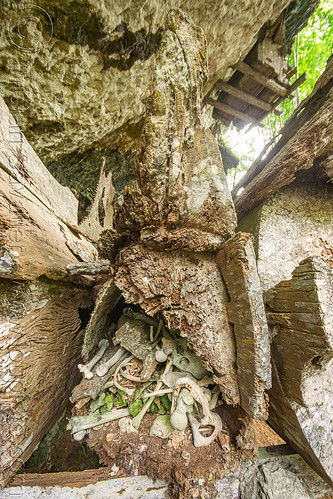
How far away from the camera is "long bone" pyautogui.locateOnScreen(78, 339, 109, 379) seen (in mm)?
1526

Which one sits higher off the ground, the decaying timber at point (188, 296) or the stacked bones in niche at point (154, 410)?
the decaying timber at point (188, 296)

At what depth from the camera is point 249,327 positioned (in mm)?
1181

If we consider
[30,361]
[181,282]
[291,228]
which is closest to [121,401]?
[30,361]

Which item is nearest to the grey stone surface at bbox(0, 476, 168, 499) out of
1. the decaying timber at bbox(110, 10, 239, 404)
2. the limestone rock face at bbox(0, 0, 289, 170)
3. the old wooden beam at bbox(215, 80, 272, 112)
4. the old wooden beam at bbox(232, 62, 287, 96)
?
the decaying timber at bbox(110, 10, 239, 404)

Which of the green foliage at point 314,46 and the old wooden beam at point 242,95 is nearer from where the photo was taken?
the old wooden beam at point 242,95

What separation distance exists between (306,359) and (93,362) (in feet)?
5.22

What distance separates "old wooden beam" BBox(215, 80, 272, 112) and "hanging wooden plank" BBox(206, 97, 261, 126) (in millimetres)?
316

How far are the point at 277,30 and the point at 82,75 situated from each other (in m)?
3.63

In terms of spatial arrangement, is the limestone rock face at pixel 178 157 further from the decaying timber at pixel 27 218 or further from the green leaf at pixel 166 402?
the green leaf at pixel 166 402

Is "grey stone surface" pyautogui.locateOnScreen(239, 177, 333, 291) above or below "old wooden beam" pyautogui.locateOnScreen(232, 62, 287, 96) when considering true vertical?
below

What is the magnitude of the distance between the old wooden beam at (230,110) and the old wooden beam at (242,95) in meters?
0.32

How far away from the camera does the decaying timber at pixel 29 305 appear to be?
1.37 meters

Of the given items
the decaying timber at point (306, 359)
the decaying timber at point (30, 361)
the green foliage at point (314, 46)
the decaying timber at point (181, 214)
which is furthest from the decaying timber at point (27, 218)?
the green foliage at point (314, 46)

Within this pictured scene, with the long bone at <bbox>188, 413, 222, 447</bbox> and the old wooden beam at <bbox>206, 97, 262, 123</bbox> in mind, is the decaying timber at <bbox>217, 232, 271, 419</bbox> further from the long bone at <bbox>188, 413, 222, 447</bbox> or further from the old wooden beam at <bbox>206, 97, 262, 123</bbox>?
the old wooden beam at <bbox>206, 97, 262, 123</bbox>
